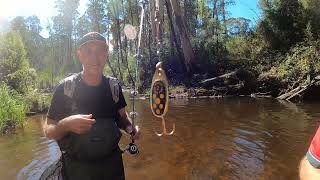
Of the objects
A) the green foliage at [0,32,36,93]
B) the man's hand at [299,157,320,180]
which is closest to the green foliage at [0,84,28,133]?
the green foliage at [0,32,36,93]

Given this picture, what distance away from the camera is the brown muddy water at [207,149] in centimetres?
754

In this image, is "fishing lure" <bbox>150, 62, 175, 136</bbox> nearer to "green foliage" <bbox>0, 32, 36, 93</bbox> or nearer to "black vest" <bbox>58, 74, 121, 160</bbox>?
"black vest" <bbox>58, 74, 121, 160</bbox>

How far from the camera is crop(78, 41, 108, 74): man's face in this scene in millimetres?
3156

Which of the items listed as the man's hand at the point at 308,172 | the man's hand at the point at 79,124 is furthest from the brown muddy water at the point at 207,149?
the man's hand at the point at 308,172

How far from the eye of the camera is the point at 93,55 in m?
3.18

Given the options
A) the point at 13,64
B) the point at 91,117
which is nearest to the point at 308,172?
the point at 91,117

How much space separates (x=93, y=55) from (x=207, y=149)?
6.70 metres

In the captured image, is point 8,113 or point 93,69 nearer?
point 93,69

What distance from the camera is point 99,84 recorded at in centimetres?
320

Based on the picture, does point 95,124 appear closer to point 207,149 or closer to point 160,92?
point 160,92

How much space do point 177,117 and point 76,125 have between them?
41.6ft

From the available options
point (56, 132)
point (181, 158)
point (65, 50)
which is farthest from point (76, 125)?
point (65, 50)

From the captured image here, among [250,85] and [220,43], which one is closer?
[250,85]

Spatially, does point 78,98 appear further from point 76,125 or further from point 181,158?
point 181,158
